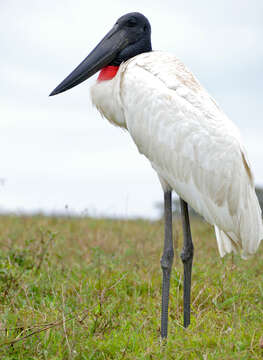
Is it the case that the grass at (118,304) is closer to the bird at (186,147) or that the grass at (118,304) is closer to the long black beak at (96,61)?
the bird at (186,147)

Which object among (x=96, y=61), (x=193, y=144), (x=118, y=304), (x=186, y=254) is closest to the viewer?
(x=193, y=144)

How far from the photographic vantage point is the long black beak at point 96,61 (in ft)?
16.0

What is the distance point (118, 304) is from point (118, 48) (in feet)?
7.22

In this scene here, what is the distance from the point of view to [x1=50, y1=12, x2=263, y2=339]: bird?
4.08 meters

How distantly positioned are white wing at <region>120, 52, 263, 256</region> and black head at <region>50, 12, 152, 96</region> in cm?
58

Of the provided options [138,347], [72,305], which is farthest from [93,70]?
[138,347]

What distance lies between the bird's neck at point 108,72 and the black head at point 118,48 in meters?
0.04

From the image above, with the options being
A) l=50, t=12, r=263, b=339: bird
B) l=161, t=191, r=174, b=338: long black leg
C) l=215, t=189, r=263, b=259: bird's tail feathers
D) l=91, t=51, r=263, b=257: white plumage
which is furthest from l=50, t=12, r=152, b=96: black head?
l=215, t=189, r=263, b=259: bird's tail feathers

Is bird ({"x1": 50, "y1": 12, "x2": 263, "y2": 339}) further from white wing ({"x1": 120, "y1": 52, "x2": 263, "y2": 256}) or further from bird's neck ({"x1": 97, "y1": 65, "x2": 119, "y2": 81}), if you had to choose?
bird's neck ({"x1": 97, "y1": 65, "x2": 119, "y2": 81})

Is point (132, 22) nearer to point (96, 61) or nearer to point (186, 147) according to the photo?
point (96, 61)

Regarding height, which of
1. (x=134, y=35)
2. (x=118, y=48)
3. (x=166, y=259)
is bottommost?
(x=166, y=259)

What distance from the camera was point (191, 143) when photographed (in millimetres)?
4109

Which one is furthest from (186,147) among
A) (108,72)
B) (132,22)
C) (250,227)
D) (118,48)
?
(132,22)

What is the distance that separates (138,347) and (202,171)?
52.9 inches
